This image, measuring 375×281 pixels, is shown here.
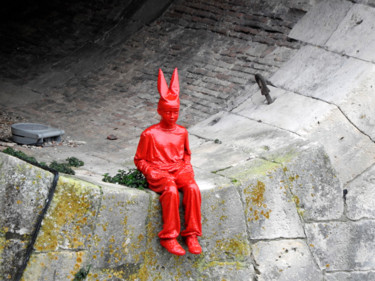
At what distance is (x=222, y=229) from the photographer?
646cm

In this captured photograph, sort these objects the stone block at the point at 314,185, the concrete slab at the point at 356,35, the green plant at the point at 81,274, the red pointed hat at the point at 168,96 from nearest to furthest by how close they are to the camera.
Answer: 1. the green plant at the point at 81,274
2. the red pointed hat at the point at 168,96
3. the stone block at the point at 314,185
4. the concrete slab at the point at 356,35

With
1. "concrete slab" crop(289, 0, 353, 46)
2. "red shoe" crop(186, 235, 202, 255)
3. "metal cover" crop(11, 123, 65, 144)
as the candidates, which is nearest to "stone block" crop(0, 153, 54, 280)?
"red shoe" crop(186, 235, 202, 255)

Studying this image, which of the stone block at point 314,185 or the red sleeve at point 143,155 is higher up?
the red sleeve at point 143,155

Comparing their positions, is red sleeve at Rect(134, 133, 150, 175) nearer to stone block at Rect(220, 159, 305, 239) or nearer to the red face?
the red face

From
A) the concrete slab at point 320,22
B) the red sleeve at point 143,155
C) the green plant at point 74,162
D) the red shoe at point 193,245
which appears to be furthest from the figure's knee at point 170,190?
the concrete slab at point 320,22

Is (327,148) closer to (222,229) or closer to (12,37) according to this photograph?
(222,229)

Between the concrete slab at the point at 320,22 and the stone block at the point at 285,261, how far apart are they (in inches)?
126

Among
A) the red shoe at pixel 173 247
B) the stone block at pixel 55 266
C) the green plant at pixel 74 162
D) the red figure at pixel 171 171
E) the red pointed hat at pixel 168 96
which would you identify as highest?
the red pointed hat at pixel 168 96

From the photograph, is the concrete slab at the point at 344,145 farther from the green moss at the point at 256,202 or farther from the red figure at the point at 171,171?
the red figure at the point at 171,171

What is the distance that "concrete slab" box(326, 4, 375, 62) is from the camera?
8.63 meters

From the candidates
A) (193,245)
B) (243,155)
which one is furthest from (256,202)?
(193,245)

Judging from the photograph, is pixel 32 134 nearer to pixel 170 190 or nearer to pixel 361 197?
pixel 170 190

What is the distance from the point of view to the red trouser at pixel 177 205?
5.96 metres

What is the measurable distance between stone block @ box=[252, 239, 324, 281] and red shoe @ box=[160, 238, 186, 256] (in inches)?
36.4
